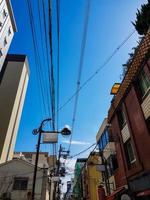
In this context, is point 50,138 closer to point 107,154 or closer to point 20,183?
point 107,154

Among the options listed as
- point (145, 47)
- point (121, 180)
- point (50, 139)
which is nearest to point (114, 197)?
point (121, 180)

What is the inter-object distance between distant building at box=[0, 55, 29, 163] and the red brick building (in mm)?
27279

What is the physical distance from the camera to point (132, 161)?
1241cm

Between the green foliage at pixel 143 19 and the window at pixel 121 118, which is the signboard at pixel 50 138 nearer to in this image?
the window at pixel 121 118

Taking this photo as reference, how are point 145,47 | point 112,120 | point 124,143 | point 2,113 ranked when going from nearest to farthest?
point 145,47 < point 124,143 < point 112,120 < point 2,113

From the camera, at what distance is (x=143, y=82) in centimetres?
1084

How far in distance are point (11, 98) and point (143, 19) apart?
1395 inches

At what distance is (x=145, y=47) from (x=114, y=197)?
10.3 meters

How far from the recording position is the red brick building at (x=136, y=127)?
989cm

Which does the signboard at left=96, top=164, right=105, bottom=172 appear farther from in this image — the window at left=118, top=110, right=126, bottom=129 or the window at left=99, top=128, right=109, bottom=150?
the window at left=118, top=110, right=126, bottom=129

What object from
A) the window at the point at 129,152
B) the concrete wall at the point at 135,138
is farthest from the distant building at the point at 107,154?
the window at the point at 129,152

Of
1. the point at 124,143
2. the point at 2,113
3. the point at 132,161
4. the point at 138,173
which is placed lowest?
the point at 138,173

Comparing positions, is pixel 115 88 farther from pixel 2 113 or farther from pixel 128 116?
pixel 2 113

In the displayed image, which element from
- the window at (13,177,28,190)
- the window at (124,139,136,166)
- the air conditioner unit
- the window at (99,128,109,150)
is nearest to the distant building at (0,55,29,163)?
the window at (13,177,28,190)
